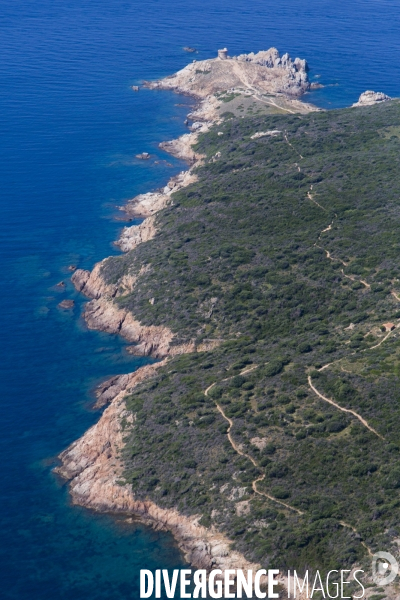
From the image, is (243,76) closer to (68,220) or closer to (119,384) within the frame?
(68,220)

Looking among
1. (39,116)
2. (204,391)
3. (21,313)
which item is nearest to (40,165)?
(39,116)

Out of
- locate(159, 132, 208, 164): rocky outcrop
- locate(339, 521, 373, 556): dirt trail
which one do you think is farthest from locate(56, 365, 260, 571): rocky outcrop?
locate(159, 132, 208, 164): rocky outcrop

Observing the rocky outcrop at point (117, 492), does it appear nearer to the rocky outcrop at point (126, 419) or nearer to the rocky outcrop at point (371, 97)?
the rocky outcrop at point (126, 419)

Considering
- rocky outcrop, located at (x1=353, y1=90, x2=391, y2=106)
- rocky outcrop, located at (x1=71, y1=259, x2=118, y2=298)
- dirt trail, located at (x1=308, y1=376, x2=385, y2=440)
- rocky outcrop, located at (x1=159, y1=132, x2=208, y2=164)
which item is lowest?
rocky outcrop, located at (x1=71, y1=259, x2=118, y2=298)

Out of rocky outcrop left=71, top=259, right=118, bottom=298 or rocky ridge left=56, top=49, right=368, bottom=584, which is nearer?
rocky ridge left=56, top=49, right=368, bottom=584

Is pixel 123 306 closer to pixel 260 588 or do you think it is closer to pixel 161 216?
pixel 161 216

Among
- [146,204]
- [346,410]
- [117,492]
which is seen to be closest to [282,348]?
[346,410]

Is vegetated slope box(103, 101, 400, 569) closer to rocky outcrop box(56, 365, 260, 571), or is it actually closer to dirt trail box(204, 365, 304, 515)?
dirt trail box(204, 365, 304, 515)
